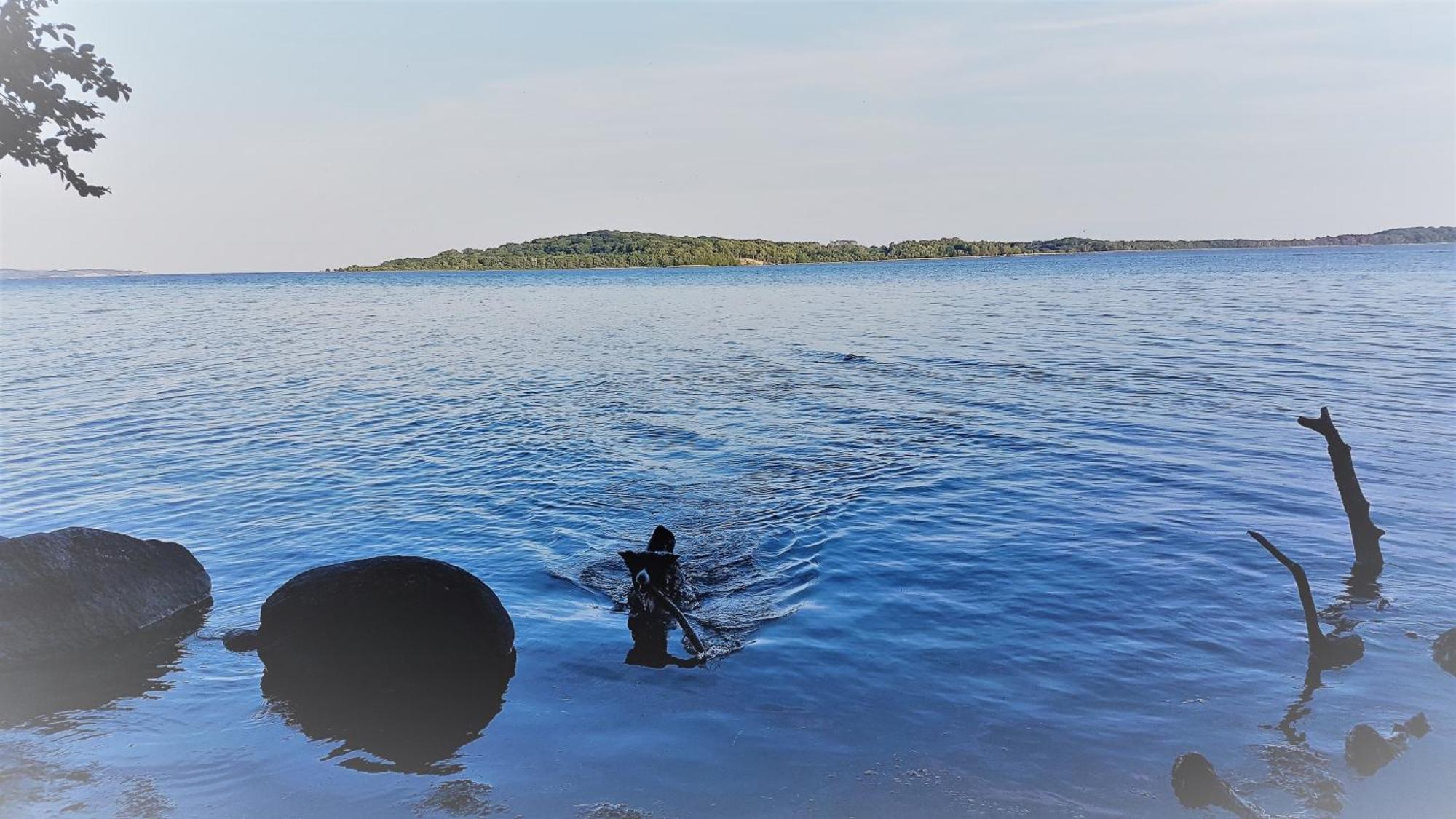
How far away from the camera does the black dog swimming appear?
392 inches

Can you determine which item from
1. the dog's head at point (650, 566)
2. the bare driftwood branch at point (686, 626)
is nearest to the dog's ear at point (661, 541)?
the dog's head at point (650, 566)

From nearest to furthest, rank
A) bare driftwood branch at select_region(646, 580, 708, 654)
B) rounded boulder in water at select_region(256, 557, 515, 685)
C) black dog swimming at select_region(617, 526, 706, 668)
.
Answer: rounded boulder in water at select_region(256, 557, 515, 685) → bare driftwood branch at select_region(646, 580, 708, 654) → black dog swimming at select_region(617, 526, 706, 668)

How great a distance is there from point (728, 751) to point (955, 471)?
37.8 ft

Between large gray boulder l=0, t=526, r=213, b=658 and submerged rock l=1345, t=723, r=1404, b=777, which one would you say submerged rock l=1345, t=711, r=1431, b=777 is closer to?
submerged rock l=1345, t=723, r=1404, b=777

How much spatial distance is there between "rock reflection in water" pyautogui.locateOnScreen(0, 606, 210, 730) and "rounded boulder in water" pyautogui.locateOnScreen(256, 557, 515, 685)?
1.24 m

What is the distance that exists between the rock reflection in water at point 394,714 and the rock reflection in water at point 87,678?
139cm

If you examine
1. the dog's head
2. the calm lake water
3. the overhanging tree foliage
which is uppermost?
the overhanging tree foliage

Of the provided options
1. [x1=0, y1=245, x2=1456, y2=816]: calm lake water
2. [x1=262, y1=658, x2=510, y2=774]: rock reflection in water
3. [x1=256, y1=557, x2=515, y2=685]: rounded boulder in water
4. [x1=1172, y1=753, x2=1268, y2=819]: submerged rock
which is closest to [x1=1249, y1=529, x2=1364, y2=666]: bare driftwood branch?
[x1=0, y1=245, x2=1456, y2=816]: calm lake water

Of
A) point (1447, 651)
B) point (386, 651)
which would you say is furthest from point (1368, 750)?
point (386, 651)

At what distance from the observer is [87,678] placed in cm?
930

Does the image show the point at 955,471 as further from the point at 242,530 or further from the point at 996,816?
the point at 242,530

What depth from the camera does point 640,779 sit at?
7227 millimetres

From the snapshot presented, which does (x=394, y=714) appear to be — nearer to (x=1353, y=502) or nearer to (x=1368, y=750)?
(x=1368, y=750)

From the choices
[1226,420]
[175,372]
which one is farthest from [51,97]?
[175,372]
